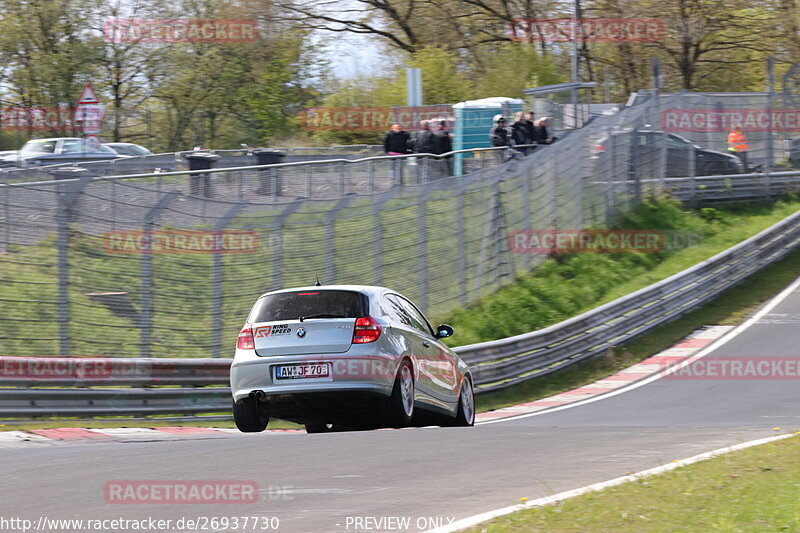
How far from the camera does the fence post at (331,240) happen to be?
15966 mm

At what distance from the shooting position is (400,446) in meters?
8.84

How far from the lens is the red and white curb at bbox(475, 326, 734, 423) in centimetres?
1711

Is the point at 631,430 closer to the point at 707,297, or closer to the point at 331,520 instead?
the point at 331,520

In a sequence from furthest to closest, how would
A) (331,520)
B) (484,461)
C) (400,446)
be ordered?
(400,446), (484,461), (331,520)

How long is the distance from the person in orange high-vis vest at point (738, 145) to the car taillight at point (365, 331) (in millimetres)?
24048

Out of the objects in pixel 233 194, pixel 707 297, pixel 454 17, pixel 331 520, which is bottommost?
pixel 707 297

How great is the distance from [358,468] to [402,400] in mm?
2778

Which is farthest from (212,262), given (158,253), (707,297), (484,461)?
(707,297)

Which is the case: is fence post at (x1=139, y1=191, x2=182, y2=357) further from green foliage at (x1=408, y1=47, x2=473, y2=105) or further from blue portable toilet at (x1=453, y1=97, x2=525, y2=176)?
green foliage at (x1=408, y1=47, x2=473, y2=105)

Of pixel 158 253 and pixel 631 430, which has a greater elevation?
pixel 158 253

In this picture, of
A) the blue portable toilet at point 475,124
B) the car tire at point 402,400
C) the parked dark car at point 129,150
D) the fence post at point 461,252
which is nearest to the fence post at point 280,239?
the car tire at point 402,400

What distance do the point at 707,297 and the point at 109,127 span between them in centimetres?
2753

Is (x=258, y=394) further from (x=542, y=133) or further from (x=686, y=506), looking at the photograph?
(x=542, y=133)

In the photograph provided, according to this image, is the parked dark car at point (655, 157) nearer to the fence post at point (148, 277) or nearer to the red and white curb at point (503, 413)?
the red and white curb at point (503, 413)
